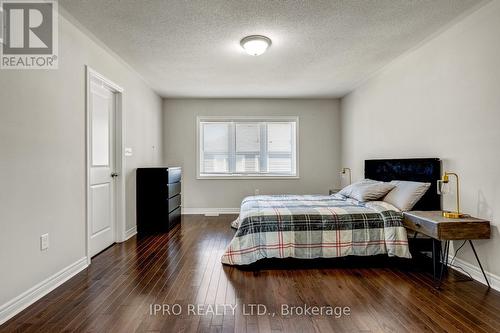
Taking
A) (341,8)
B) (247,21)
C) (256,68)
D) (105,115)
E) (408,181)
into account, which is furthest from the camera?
(256,68)

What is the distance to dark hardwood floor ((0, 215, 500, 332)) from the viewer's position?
1.73 meters

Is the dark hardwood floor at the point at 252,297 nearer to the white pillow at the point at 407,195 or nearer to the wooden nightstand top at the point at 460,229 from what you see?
the wooden nightstand top at the point at 460,229

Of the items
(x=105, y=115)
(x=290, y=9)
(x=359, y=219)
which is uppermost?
(x=290, y=9)

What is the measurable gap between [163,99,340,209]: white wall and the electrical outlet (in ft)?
10.9

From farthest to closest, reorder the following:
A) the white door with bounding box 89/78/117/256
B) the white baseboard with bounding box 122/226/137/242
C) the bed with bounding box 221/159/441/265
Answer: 1. the white baseboard with bounding box 122/226/137/242
2. the white door with bounding box 89/78/117/256
3. the bed with bounding box 221/159/441/265

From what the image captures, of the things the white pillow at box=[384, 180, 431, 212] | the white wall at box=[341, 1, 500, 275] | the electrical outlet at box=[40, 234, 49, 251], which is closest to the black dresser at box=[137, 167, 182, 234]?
the electrical outlet at box=[40, 234, 49, 251]

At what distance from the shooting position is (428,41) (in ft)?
9.64

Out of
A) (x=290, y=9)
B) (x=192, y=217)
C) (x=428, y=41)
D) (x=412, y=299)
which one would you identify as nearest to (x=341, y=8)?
(x=290, y=9)

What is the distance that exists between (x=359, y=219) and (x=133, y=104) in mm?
3566

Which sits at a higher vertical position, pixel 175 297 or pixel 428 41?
pixel 428 41

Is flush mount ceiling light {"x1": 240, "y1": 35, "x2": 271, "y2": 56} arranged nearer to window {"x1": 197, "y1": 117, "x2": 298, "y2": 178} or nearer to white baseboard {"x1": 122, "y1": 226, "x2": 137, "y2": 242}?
window {"x1": 197, "y1": 117, "x2": 298, "y2": 178}

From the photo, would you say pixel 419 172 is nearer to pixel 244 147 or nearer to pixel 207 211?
pixel 244 147

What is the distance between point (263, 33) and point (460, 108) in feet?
6.91

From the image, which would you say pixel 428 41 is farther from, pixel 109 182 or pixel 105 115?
pixel 109 182
